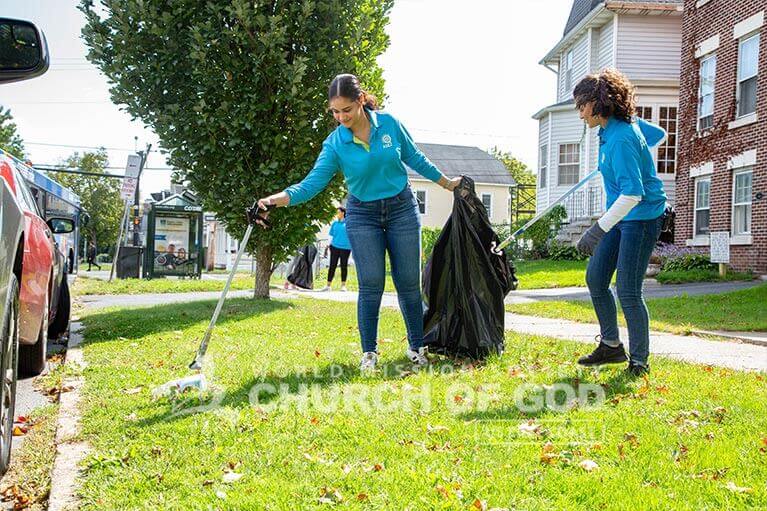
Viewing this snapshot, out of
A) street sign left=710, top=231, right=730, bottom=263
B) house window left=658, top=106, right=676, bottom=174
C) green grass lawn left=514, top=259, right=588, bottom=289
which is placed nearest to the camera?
street sign left=710, top=231, right=730, bottom=263

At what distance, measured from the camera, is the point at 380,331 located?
7.82 metres

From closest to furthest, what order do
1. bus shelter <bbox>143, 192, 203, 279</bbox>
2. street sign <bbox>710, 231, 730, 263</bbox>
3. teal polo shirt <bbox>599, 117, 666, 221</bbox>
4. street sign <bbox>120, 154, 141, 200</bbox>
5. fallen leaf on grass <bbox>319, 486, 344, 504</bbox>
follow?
1. fallen leaf on grass <bbox>319, 486, 344, 504</bbox>
2. teal polo shirt <bbox>599, 117, 666, 221</bbox>
3. street sign <bbox>710, 231, 730, 263</bbox>
4. street sign <bbox>120, 154, 141, 200</bbox>
5. bus shelter <bbox>143, 192, 203, 279</bbox>

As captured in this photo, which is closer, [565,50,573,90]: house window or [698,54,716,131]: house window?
[698,54,716,131]: house window

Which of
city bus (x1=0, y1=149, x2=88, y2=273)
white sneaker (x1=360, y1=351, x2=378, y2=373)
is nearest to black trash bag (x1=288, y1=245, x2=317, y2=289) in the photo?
city bus (x1=0, y1=149, x2=88, y2=273)

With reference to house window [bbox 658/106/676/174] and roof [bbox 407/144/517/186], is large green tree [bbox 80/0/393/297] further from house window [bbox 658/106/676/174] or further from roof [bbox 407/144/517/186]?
roof [bbox 407/144/517/186]

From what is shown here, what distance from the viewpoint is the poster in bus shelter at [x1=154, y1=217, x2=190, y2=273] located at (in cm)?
2016

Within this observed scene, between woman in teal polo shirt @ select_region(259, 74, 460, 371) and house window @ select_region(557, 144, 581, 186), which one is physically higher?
house window @ select_region(557, 144, 581, 186)

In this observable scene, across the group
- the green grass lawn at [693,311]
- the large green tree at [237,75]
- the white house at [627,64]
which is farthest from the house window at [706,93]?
the large green tree at [237,75]

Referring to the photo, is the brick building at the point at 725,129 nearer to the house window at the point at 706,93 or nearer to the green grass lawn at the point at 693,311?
the house window at the point at 706,93

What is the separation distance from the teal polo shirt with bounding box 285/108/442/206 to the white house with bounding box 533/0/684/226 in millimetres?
18276

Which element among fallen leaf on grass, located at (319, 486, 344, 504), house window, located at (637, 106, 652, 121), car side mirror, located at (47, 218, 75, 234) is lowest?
fallen leaf on grass, located at (319, 486, 344, 504)

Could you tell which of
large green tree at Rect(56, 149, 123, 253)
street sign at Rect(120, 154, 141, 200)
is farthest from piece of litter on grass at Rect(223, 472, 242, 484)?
large green tree at Rect(56, 149, 123, 253)

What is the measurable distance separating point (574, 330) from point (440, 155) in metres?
44.7

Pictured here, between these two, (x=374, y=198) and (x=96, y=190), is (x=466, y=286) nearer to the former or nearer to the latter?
(x=374, y=198)
